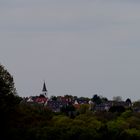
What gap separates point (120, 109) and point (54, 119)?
5018 centimetres

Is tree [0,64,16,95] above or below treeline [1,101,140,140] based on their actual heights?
above

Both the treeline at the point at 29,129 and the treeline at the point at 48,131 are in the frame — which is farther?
the treeline at the point at 48,131

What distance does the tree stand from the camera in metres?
90.6

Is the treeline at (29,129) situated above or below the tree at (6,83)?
below

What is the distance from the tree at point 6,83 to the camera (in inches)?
3568

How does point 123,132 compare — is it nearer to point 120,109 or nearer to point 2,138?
point 2,138

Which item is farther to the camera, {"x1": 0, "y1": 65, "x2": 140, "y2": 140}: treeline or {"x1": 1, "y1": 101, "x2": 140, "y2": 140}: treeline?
{"x1": 1, "y1": 101, "x2": 140, "y2": 140}: treeline

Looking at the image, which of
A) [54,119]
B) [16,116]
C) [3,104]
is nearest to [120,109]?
[54,119]

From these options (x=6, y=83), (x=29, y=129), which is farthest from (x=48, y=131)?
(x=6, y=83)

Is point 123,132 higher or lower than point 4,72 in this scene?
lower

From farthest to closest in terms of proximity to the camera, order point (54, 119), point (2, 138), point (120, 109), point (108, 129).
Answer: point (120, 109) < point (54, 119) < point (108, 129) < point (2, 138)

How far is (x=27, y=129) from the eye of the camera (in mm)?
91562

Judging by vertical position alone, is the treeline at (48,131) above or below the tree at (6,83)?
below

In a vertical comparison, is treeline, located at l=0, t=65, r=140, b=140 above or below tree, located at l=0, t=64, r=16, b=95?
below
